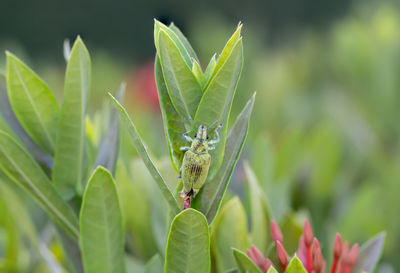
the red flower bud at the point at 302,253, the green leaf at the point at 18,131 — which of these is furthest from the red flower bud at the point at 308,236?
the green leaf at the point at 18,131

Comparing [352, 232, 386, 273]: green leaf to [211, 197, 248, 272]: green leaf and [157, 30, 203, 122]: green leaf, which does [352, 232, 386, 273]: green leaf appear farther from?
[157, 30, 203, 122]: green leaf

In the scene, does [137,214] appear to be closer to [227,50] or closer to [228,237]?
[228,237]

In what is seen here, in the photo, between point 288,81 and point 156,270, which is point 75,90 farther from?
point 288,81

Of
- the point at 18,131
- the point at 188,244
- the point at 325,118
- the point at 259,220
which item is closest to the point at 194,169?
the point at 188,244

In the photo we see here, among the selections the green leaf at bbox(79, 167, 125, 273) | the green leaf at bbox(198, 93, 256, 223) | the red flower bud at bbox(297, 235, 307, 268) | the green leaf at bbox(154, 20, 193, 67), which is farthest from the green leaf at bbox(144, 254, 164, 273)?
the green leaf at bbox(154, 20, 193, 67)

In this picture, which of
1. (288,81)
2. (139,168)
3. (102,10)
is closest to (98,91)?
(288,81)
